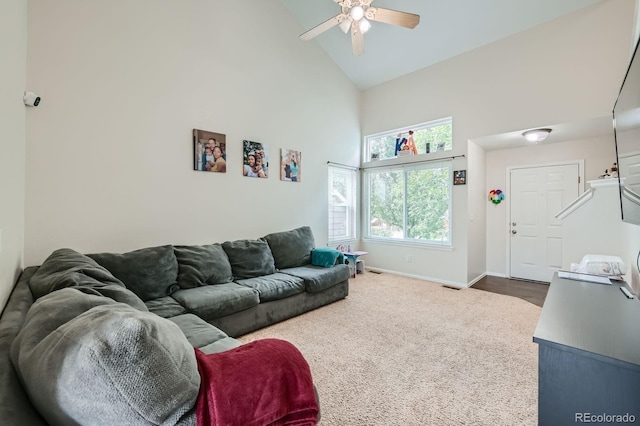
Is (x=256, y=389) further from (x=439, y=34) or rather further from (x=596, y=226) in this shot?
(x=439, y=34)

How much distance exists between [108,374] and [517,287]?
4.95 meters

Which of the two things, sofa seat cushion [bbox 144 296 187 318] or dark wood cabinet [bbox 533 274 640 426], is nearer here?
dark wood cabinet [bbox 533 274 640 426]

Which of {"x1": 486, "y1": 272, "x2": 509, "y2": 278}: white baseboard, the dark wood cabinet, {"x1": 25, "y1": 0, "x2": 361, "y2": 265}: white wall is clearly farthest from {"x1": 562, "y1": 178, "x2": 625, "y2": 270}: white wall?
{"x1": 25, "y1": 0, "x2": 361, "y2": 265}: white wall

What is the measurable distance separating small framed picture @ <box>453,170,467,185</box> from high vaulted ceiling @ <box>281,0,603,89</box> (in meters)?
1.78

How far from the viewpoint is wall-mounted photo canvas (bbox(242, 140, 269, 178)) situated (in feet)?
11.7

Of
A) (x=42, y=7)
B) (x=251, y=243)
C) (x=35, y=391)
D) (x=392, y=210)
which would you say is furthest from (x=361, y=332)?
(x=42, y=7)

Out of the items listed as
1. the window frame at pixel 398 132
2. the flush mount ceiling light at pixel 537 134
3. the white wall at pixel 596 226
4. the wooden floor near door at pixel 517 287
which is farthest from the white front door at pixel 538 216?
the window frame at pixel 398 132

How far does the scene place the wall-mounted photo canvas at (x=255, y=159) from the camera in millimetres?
3572

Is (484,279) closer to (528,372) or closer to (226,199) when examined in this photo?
(528,372)

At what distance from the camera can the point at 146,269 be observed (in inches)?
94.5

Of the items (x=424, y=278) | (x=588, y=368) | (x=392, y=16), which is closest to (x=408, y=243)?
(x=424, y=278)

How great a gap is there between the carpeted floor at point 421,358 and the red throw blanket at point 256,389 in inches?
33.8

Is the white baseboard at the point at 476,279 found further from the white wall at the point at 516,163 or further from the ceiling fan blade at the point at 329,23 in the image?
the ceiling fan blade at the point at 329,23

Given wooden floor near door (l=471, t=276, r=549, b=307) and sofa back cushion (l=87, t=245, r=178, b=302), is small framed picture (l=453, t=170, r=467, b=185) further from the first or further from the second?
sofa back cushion (l=87, t=245, r=178, b=302)
